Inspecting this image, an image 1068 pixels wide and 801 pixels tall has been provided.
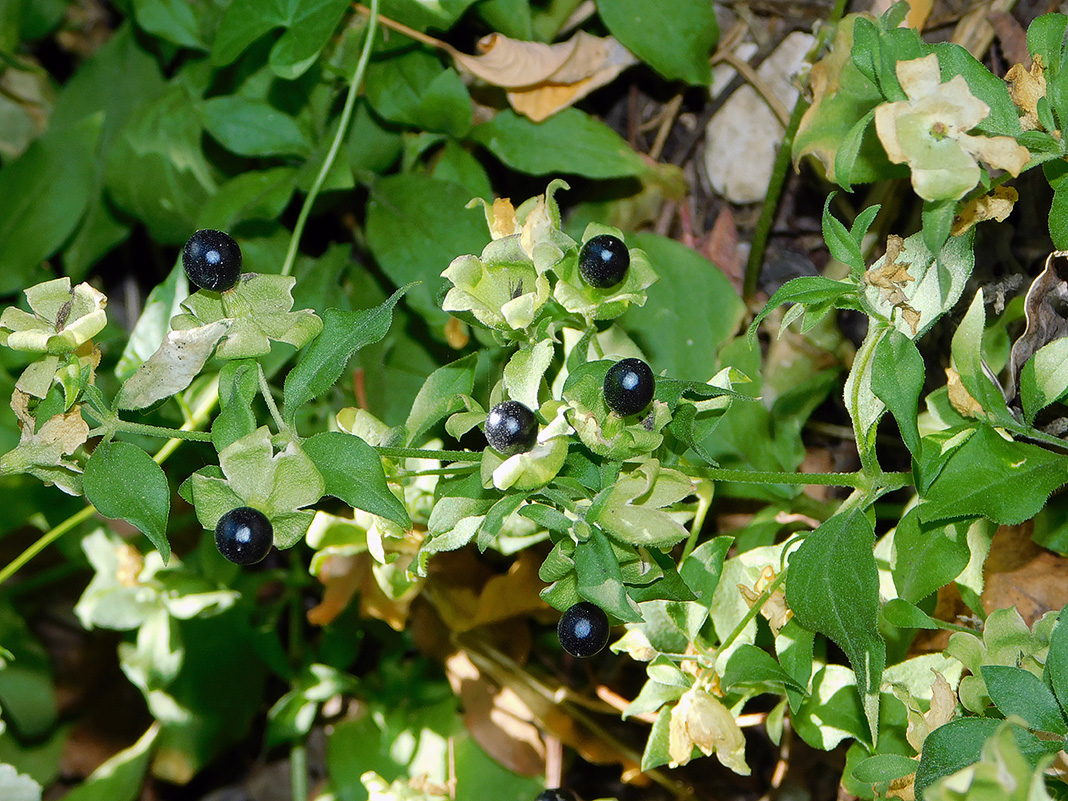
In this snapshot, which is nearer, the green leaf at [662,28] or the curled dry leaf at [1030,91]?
the curled dry leaf at [1030,91]

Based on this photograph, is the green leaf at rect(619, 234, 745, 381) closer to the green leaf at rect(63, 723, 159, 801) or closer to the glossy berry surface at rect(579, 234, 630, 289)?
the glossy berry surface at rect(579, 234, 630, 289)

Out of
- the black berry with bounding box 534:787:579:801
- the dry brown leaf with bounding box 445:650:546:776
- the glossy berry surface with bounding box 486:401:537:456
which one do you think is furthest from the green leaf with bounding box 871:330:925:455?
the dry brown leaf with bounding box 445:650:546:776

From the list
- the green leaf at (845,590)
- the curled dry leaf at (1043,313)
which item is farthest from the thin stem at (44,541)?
the curled dry leaf at (1043,313)

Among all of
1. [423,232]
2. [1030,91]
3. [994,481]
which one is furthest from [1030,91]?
[423,232]

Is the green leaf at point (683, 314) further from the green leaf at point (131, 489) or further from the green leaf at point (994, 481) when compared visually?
the green leaf at point (131, 489)

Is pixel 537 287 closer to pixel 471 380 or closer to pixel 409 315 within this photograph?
pixel 471 380

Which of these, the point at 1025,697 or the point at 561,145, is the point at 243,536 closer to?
the point at 1025,697

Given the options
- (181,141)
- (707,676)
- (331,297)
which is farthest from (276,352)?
(707,676)
